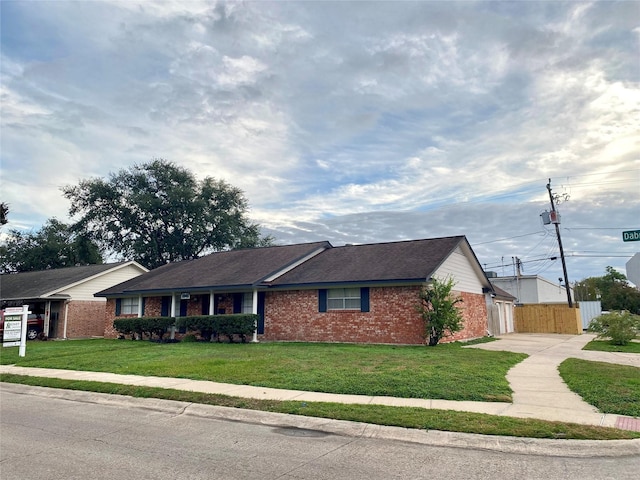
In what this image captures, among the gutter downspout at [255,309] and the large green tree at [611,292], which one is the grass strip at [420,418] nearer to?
the gutter downspout at [255,309]

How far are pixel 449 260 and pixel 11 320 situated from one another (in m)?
17.8

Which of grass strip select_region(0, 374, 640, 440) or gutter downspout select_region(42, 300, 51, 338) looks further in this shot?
gutter downspout select_region(42, 300, 51, 338)

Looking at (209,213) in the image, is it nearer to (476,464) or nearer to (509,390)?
(509,390)

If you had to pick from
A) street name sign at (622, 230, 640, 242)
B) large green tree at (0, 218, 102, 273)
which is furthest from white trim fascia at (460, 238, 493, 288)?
large green tree at (0, 218, 102, 273)

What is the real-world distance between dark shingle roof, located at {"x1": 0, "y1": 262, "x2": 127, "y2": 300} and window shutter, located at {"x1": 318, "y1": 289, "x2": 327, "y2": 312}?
17266 mm

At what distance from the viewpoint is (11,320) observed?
60.4ft

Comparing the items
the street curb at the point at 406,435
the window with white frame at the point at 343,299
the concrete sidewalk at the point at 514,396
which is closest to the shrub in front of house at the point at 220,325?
the window with white frame at the point at 343,299

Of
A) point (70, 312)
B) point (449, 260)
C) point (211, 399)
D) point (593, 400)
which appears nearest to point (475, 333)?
point (449, 260)

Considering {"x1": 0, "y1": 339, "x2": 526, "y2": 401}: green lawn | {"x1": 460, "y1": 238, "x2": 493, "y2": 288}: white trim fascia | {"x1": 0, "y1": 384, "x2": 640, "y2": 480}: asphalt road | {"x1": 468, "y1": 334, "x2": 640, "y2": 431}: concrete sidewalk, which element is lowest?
{"x1": 0, "y1": 384, "x2": 640, "y2": 480}: asphalt road

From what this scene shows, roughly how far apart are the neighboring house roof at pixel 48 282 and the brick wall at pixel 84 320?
1.37 m

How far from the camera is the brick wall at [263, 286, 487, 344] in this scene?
64.8 feet

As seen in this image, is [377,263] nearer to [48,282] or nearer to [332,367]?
[332,367]

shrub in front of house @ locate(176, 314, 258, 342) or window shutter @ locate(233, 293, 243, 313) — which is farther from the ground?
window shutter @ locate(233, 293, 243, 313)

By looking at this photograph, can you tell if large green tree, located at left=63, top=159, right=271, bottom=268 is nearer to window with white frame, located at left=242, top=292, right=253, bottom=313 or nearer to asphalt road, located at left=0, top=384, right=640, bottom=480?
window with white frame, located at left=242, top=292, right=253, bottom=313
